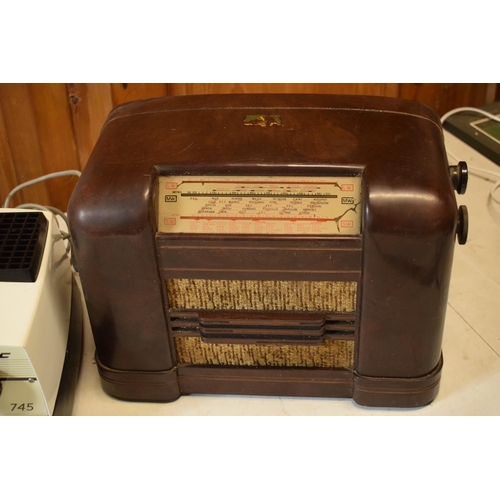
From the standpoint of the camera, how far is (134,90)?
140 centimetres

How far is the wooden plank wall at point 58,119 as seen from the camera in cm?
135

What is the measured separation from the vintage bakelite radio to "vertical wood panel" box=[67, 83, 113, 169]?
13.7 inches

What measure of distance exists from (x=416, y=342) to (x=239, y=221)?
32cm

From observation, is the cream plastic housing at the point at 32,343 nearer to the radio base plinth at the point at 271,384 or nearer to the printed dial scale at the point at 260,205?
the radio base plinth at the point at 271,384

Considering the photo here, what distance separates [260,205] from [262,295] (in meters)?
0.14

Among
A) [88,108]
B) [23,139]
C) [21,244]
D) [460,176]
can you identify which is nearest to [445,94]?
[460,176]

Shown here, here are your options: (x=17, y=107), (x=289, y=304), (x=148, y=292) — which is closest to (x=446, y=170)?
(x=289, y=304)

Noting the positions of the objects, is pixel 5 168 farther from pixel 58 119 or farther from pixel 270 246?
pixel 270 246

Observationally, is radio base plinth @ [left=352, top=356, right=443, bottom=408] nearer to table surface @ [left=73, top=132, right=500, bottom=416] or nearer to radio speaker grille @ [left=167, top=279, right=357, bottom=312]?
table surface @ [left=73, top=132, right=500, bottom=416]

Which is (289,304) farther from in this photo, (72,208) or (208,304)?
(72,208)

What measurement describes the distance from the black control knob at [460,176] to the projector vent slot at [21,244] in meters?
0.63

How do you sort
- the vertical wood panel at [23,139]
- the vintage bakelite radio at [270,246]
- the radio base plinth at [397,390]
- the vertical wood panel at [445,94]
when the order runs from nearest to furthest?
the vintage bakelite radio at [270,246]
the radio base plinth at [397,390]
the vertical wood panel at [23,139]
the vertical wood panel at [445,94]

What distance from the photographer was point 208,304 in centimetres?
97

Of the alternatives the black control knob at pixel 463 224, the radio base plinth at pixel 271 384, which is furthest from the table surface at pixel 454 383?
the black control knob at pixel 463 224
